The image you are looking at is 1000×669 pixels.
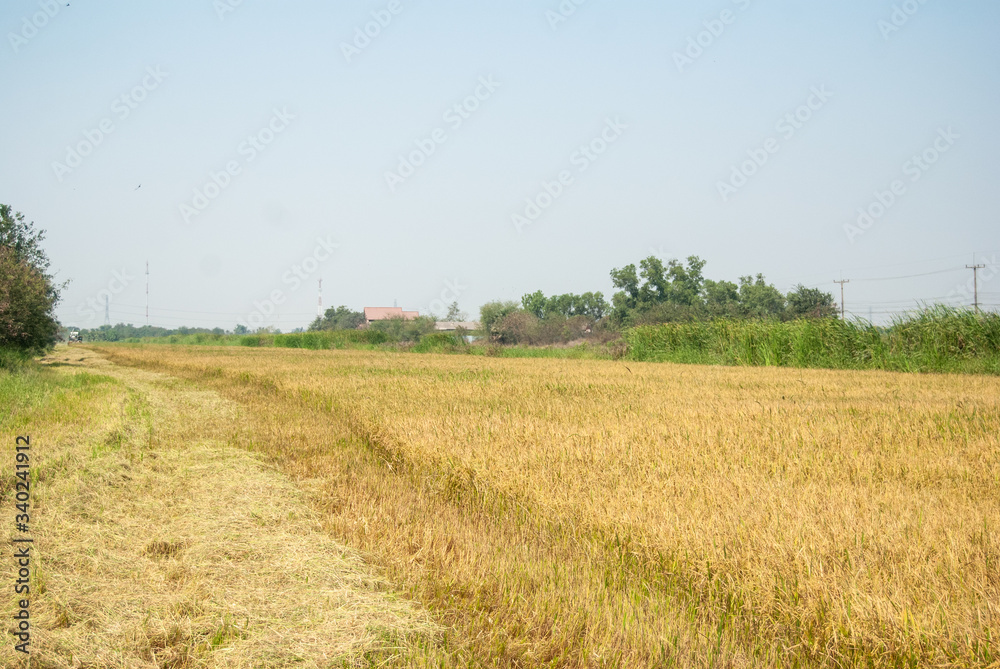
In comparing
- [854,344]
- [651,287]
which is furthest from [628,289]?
[854,344]

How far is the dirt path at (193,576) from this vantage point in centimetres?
245

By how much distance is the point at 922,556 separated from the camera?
2.76 metres

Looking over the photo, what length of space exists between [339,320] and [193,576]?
98381mm

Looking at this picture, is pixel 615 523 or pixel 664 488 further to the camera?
pixel 664 488

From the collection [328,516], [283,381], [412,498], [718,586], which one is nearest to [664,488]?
[718,586]

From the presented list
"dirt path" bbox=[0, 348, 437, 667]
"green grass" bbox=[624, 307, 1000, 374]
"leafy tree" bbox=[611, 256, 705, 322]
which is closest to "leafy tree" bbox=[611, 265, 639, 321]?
"leafy tree" bbox=[611, 256, 705, 322]

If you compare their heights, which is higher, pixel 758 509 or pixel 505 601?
pixel 758 509

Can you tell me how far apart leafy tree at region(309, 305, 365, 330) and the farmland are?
91.9 metres

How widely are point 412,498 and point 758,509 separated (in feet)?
8.04

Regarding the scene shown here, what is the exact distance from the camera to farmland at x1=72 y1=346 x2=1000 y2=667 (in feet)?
7.88

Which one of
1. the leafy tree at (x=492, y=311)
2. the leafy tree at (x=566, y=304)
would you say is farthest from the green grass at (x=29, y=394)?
the leafy tree at (x=566, y=304)

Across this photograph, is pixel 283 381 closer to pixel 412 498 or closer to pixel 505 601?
pixel 412 498

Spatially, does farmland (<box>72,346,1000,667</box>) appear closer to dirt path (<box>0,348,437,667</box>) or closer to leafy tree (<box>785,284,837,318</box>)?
dirt path (<box>0,348,437,667</box>)

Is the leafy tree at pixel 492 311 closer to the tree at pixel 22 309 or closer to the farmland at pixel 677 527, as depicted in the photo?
the tree at pixel 22 309
